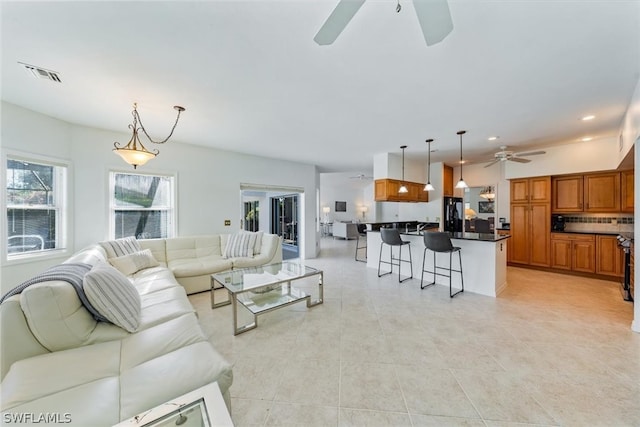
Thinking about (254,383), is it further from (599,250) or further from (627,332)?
(599,250)

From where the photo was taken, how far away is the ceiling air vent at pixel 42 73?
2.08m

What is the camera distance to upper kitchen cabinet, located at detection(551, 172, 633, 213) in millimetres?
4195

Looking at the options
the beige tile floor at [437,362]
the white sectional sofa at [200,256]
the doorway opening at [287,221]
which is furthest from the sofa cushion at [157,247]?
the doorway opening at [287,221]

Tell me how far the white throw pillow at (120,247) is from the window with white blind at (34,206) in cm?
77

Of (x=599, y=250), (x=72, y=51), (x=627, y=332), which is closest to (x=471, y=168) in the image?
(x=599, y=250)

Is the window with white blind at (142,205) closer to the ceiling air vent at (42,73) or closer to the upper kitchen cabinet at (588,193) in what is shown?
the ceiling air vent at (42,73)

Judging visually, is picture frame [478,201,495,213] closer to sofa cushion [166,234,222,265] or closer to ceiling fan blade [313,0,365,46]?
sofa cushion [166,234,222,265]

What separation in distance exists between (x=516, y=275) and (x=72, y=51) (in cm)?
680

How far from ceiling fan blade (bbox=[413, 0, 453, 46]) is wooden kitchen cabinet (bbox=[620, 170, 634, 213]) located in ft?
17.8

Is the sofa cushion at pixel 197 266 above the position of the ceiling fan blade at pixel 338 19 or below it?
below

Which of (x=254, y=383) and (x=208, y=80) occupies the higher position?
(x=208, y=80)

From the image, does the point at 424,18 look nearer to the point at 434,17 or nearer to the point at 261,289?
the point at 434,17

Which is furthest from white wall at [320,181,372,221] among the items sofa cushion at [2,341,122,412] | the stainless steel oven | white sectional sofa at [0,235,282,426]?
sofa cushion at [2,341,122,412]

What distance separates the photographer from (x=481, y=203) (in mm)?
7938
